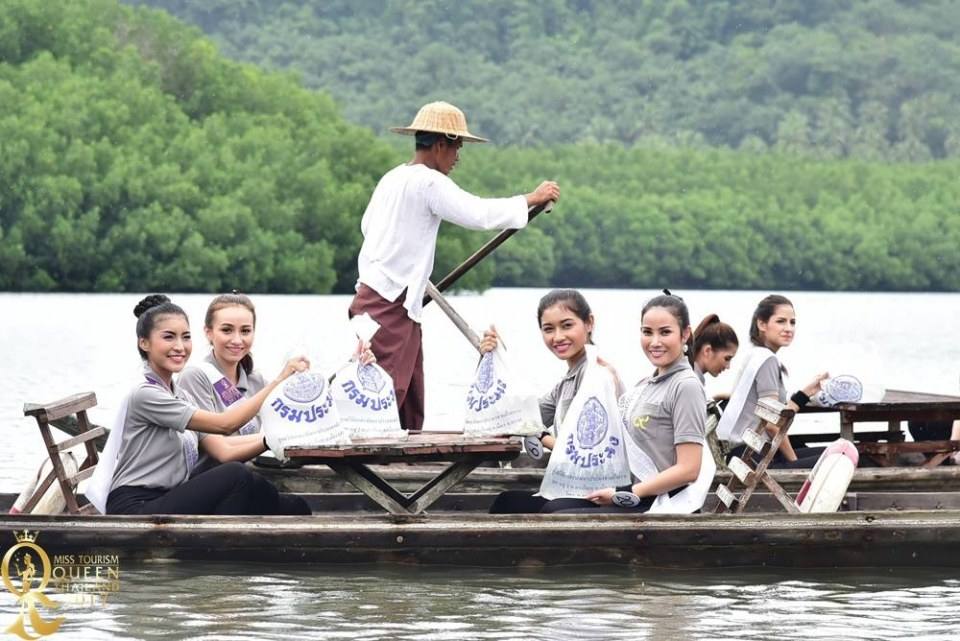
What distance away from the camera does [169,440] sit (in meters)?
8.45

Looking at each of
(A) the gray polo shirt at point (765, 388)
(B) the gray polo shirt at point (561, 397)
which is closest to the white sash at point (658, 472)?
(B) the gray polo shirt at point (561, 397)

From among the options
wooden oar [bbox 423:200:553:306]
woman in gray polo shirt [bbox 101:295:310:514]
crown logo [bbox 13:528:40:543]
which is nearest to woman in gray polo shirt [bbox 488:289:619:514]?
wooden oar [bbox 423:200:553:306]

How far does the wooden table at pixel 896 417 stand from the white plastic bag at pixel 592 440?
181 cm

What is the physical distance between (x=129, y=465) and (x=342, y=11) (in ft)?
439

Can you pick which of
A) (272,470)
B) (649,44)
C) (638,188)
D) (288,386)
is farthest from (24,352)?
(649,44)

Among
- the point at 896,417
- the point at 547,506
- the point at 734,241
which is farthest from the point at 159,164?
the point at 547,506

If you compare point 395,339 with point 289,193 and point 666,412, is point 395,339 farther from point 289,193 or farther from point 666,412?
point 289,193

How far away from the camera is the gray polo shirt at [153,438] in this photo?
825 cm

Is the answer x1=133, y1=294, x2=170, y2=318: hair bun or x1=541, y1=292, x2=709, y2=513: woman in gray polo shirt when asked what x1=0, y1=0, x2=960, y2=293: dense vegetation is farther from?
x1=541, y1=292, x2=709, y2=513: woman in gray polo shirt

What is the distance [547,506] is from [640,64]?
422 feet

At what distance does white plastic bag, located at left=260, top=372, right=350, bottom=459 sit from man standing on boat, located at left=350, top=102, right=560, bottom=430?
3.83 ft

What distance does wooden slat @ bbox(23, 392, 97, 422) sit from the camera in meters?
8.23

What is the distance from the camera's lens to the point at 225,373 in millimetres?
8844

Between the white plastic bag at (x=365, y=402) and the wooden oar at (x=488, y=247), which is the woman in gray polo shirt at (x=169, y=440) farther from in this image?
the wooden oar at (x=488, y=247)
